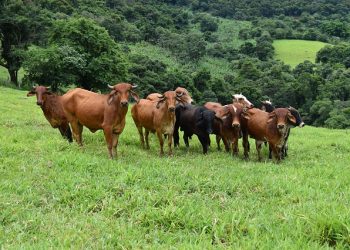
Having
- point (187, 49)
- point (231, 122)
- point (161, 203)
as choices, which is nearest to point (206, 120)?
point (231, 122)

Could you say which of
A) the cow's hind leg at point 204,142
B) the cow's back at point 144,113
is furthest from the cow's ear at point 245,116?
the cow's back at point 144,113

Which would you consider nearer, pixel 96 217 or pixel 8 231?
pixel 8 231

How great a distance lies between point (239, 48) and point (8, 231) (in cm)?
9764

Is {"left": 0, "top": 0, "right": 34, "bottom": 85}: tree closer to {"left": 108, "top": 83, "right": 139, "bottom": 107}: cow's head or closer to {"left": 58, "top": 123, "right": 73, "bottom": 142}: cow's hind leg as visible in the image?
{"left": 58, "top": 123, "right": 73, "bottom": 142}: cow's hind leg

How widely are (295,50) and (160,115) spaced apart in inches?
3786

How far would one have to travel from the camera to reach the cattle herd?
407 inches

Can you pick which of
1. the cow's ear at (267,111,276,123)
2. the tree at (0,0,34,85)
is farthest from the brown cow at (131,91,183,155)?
the tree at (0,0,34,85)

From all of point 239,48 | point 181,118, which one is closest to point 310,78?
point 239,48

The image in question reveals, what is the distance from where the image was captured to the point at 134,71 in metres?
55.1

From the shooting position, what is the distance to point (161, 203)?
6562 millimetres

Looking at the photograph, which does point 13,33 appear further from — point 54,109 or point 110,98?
point 110,98

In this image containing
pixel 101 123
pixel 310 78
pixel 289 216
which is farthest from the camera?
pixel 310 78

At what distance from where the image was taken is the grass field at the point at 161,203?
5.26 m

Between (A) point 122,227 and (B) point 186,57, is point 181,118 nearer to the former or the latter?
(A) point 122,227
